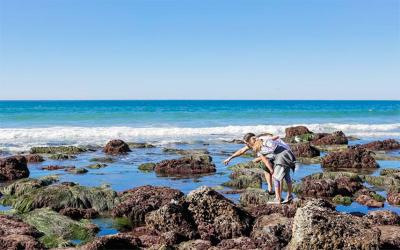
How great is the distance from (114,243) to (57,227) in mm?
2413

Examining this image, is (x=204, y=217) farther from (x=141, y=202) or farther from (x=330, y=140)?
(x=330, y=140)

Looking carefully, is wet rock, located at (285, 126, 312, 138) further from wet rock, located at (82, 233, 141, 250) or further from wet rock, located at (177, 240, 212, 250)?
wet rock, located at (82, 233, 141, 250)

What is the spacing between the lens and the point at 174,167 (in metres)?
18.4

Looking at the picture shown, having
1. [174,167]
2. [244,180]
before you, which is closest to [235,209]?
[244,180]

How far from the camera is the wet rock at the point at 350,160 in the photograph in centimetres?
1972

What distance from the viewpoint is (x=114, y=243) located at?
26.3 feet

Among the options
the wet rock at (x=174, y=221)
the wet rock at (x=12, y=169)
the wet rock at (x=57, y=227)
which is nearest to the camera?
the wet rock at (x=174, y=221)

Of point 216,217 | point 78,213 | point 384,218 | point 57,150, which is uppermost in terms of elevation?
point 216,217

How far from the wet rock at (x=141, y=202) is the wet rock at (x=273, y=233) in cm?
221

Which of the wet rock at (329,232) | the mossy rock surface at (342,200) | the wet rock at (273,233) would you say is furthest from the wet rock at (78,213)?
the mossy rock surface at (342,200)

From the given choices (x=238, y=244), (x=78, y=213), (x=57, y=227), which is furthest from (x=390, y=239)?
(x=78, y=213)

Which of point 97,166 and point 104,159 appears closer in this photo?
point 97,166

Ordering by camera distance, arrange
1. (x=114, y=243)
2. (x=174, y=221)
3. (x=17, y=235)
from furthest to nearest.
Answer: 1. (x=174, y=221)
2. (x=17, y=235)
3. (x=114, y=243)

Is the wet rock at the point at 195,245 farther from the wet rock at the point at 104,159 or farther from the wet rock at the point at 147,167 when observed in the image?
the wet rock at the point at 104,159
